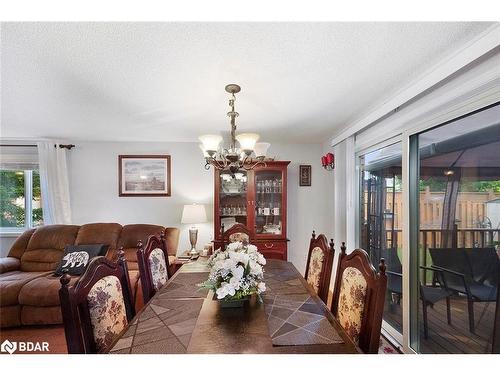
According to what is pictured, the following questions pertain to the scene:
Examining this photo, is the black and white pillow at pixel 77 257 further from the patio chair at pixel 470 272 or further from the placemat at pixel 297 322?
the patio chair at pixel 470 272

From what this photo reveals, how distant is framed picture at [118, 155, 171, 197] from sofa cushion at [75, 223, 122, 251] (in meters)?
0.63

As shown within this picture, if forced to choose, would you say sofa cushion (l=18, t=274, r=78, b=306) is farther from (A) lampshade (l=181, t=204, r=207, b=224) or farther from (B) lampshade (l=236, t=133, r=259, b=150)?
(B) lampshade (l=236, t=133, r=259, b=150)

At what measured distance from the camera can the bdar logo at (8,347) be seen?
2.12 meters

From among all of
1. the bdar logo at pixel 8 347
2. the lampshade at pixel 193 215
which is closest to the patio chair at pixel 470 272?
the lampshade at pixel 193 215

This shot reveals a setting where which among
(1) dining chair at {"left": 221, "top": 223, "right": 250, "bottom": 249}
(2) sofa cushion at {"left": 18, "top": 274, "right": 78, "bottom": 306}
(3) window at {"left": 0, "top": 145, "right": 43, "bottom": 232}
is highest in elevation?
(3) window at {"left": 0, "top": 145, "right": 43, "bottom": 232}

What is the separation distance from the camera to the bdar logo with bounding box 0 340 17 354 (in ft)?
6.97

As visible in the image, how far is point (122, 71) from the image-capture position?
1662mm

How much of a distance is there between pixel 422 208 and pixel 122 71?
2533 millimetres

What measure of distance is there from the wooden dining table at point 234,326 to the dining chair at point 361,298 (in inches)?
5.2

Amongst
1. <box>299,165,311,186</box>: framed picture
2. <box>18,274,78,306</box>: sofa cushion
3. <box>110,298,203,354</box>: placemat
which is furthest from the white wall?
<box>110,298,203,354</box>: placemat

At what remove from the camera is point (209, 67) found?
5.23ft

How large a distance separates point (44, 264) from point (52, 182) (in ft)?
3.98

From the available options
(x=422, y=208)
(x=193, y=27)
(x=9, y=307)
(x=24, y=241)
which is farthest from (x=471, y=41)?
(x=24, y=241)

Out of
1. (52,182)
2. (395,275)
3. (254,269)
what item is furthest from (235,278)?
(52,182)
